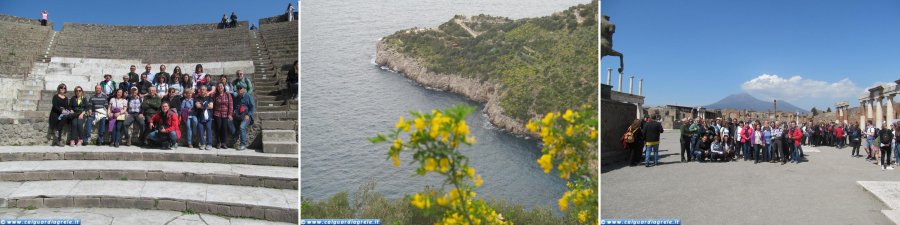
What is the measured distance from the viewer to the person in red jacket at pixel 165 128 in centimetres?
714

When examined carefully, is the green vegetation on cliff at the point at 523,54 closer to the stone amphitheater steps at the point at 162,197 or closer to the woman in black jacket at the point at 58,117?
the stone amphitheater steps at the point at 162,197

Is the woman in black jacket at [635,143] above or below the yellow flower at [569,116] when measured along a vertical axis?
below

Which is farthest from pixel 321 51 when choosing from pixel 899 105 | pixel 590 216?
pixel 899 105

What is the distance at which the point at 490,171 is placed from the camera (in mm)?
2549

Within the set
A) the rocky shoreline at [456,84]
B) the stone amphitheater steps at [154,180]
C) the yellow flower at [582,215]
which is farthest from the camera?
the stone amphitheater steps at [154,180]

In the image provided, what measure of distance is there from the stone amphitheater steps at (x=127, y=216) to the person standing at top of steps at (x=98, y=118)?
3166 millimetres

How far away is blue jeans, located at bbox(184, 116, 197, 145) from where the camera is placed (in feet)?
23.5

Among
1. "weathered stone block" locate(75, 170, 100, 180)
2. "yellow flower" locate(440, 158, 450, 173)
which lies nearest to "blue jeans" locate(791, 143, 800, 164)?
"yellow flower" locate(440, 158, 450, 173)

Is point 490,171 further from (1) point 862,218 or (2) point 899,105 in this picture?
(2) point 899,105

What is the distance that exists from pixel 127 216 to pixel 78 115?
13.8 feet

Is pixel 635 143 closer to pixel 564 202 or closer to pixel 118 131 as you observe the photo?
pixel 564 202

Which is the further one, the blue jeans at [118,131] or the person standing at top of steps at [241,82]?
the person standing at top of steps at [241,82]

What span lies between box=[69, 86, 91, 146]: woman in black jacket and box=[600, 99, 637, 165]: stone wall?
7.16 m

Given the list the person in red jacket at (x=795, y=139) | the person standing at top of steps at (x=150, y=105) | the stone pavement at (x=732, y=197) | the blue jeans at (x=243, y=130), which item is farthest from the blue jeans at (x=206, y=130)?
the person in red jacket at (x=795, y=139)
